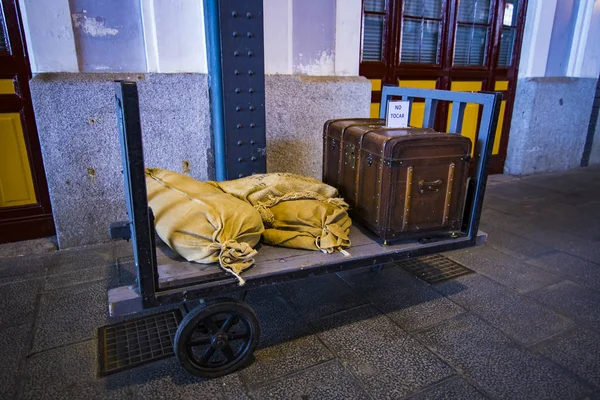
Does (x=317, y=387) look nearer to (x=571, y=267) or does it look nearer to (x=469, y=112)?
(x=571, y=267)

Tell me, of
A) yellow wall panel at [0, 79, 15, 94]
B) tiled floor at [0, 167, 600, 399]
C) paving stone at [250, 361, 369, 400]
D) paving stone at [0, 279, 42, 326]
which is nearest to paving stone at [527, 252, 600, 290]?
tiled floor at [0, 167, 600, 399]

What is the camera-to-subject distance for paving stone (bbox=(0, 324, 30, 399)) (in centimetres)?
215

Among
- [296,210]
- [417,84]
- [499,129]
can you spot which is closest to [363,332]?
[296,210]

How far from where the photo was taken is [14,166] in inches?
151

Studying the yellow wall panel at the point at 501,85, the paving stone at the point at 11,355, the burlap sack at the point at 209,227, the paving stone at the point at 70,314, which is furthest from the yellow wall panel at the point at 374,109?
the paving stone at the point at 11,355

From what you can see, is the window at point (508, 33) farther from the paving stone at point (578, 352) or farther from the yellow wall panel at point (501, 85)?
the paving stone at point (578, 352)

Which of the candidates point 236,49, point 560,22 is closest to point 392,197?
point 236,49

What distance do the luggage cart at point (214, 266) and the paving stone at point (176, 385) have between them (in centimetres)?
7

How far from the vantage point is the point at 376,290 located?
3209mm

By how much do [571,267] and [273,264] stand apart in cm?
289

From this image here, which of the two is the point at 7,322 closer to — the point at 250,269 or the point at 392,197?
the point at 250,269

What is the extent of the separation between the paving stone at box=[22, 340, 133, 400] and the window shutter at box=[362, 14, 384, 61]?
14.4 ft

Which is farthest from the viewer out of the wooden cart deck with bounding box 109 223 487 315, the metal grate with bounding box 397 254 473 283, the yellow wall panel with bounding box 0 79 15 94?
the yellow wall panel with bounding box 0 79 15 94

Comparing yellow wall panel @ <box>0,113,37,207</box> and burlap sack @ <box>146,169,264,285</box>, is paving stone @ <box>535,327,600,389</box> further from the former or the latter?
yellow wall panel @ <box>0,113,37,207</box>
